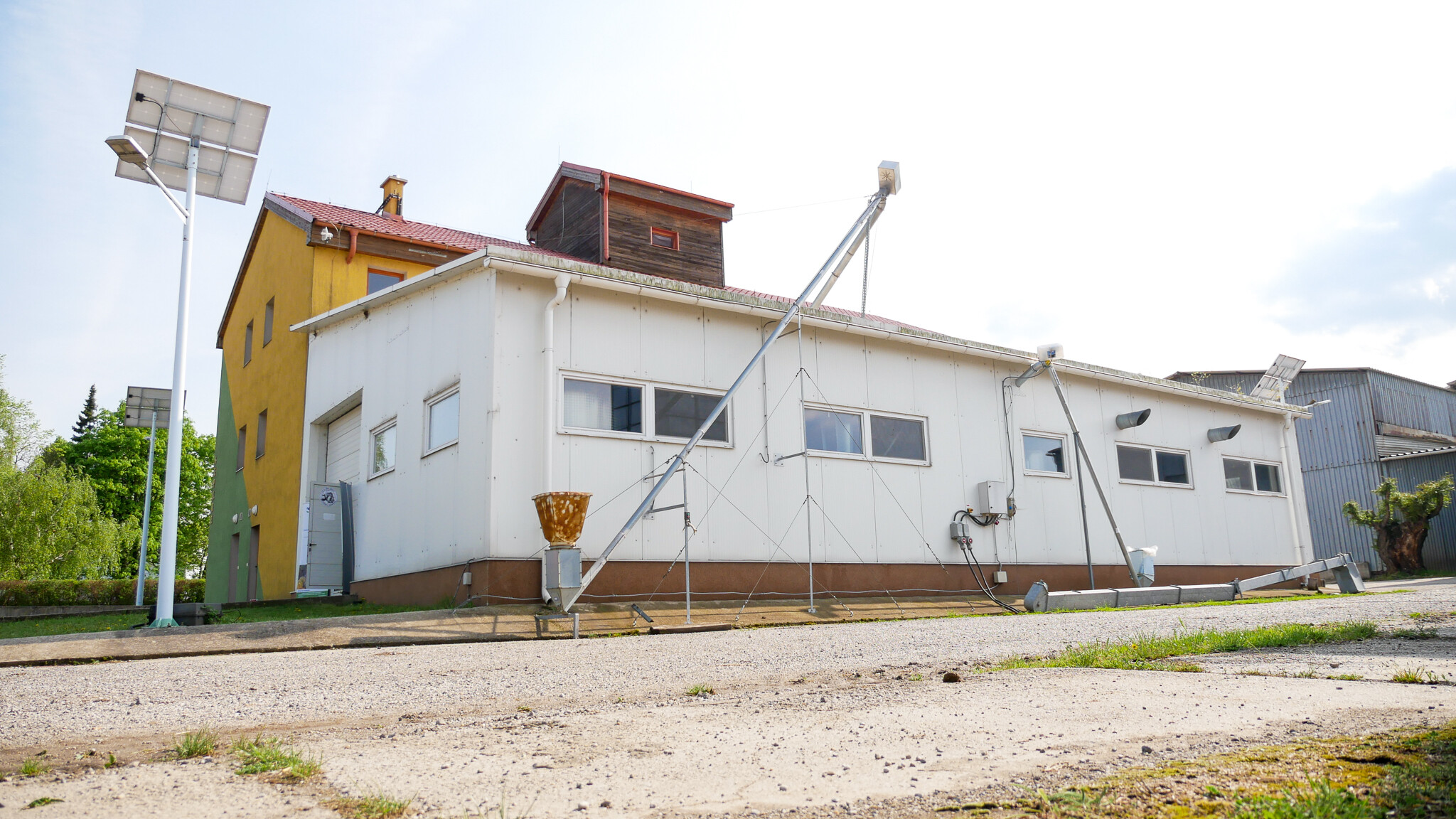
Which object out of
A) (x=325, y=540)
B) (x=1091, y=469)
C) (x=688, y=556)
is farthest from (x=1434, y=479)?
(x=325, y=540)

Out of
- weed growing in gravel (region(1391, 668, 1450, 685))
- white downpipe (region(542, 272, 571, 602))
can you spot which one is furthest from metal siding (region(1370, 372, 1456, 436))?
weed growing in gravel (region(1391, 668, 1450, 685))

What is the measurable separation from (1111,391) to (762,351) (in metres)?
8.09

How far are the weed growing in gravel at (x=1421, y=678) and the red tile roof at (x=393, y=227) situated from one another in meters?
14.6

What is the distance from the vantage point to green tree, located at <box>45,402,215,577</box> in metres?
42.7

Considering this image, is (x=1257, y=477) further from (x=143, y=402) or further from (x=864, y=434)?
(x=143, y=402)

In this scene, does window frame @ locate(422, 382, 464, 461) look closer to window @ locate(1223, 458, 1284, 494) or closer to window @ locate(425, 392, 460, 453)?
window @ locate(425, 392, 460, 453)

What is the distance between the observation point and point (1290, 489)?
19.7 metres

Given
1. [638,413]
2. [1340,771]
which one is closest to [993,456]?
[638,413]

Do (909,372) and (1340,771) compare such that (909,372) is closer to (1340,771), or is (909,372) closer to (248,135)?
(248,135)

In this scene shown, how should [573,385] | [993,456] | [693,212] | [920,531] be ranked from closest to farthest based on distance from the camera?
[573,385] → [920,531] → [993,456] → [693,212]

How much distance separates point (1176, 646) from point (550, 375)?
7.14 m

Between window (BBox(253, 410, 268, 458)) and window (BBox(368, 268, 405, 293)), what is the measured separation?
3.25 metres

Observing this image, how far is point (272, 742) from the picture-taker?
134 inches

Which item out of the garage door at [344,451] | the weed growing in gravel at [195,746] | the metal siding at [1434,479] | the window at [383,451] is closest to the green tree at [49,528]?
the garage door at [344,451]
